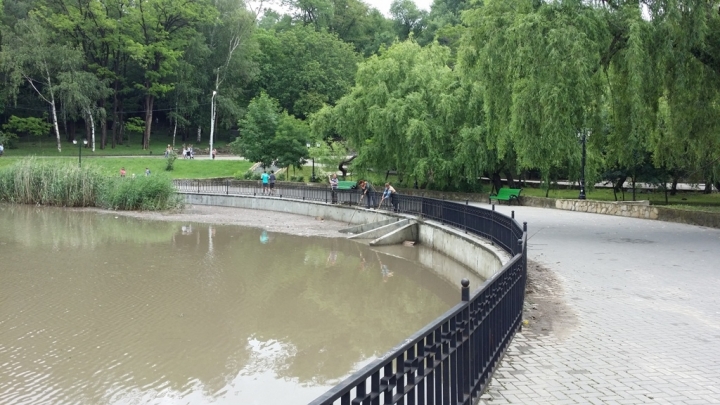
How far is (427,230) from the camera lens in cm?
2373

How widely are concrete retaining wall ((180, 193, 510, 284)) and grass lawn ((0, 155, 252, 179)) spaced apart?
44.8 ft

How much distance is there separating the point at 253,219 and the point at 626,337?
28232mm

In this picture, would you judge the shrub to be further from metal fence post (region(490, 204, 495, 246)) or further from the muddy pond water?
metal fence post (region(490, 204, 495, 246))

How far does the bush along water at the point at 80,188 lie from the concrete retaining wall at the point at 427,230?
11.9 ft

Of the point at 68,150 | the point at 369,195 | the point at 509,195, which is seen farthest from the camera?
the point at 68,150

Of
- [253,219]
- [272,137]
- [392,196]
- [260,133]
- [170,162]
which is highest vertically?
[260,133]

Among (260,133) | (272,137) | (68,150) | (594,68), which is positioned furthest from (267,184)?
(68,150)

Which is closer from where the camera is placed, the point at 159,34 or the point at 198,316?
the point at 198,316

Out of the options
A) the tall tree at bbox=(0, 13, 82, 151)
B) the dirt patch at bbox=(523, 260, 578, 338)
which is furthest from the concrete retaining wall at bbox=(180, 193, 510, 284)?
the tall tree at bbox=(0, 13, 82, 151)

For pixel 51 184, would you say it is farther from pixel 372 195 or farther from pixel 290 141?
pixel 372 195

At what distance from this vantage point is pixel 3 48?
198 ft

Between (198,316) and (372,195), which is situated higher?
(372,195)

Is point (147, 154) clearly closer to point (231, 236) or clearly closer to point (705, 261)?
point (231, 236)

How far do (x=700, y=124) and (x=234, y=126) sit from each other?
66996 millimetres
